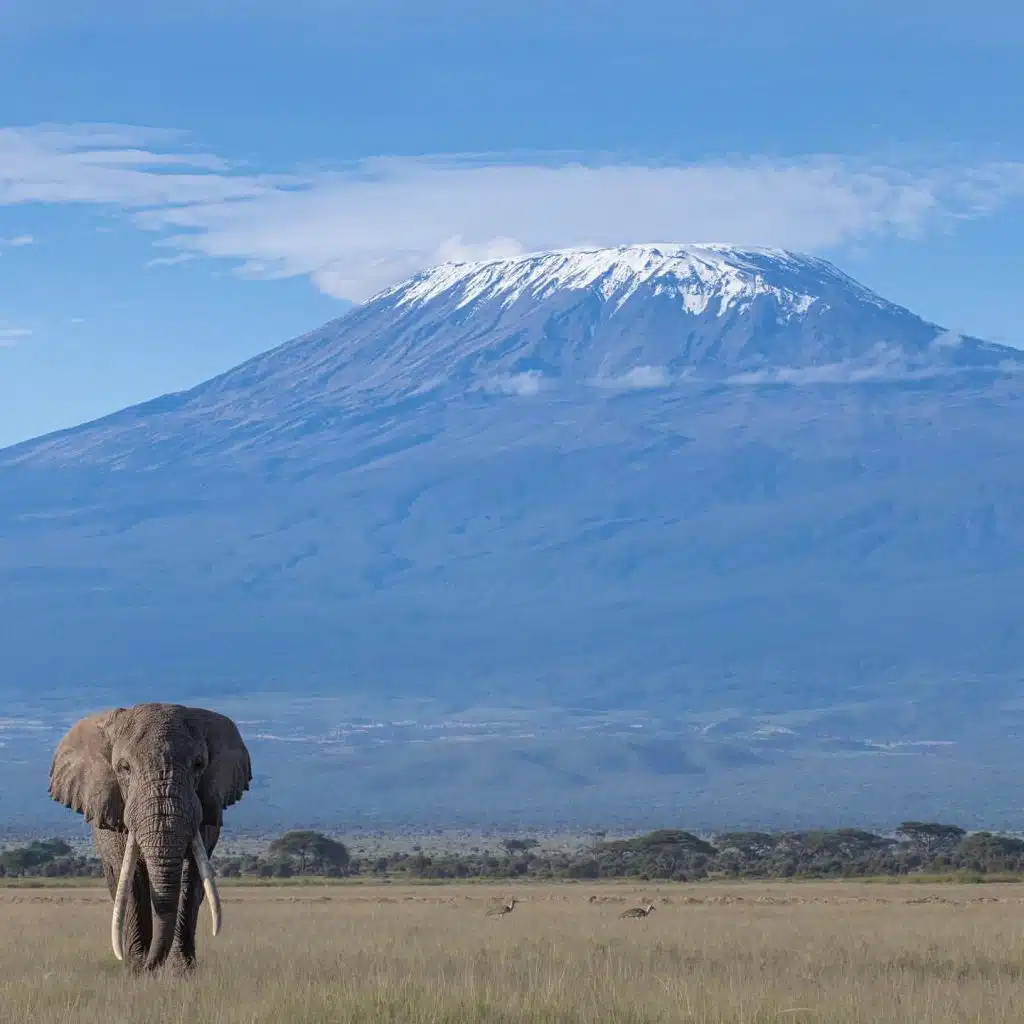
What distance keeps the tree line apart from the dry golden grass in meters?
22.7

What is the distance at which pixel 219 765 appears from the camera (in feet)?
50.4

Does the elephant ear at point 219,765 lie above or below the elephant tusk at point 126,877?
above

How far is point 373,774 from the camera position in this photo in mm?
141000

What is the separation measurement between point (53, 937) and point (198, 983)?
856 centimetres

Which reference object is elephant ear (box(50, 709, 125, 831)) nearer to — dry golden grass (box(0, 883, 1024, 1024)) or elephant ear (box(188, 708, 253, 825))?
elephant ear (box(188, 708, 253, 825))

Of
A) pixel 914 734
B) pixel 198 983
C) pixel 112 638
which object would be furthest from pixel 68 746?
pixel 112 638

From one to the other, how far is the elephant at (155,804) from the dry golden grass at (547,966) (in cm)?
47

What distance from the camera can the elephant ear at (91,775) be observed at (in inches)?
592

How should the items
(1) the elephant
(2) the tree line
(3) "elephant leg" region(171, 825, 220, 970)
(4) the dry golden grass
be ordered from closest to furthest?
(4) the dry golden grass < (1) the elephant < (3) "elephant leg" region(171, 825, 220, 970) < (2) the tree line

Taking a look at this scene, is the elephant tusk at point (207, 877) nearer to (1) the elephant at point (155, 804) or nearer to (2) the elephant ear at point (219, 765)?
(1) the elephant at point (155, 804)

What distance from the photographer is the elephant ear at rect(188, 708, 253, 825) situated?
15.2 meters

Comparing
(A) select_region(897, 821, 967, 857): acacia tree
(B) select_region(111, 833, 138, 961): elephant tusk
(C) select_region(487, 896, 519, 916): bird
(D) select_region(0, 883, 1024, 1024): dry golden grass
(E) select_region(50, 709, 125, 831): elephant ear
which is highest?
(A) select_region(897, 821, 967, 857): acacia tree

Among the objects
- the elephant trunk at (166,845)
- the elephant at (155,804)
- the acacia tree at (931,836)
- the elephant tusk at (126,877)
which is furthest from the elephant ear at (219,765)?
the acacia tree at (931,836)

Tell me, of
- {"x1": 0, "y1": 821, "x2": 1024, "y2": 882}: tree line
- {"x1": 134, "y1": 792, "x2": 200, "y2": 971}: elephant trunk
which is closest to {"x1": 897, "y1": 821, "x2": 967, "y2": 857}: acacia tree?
{"x1": 0, "y1": 821, "x2": 1024, "y2": 882}: tree line
